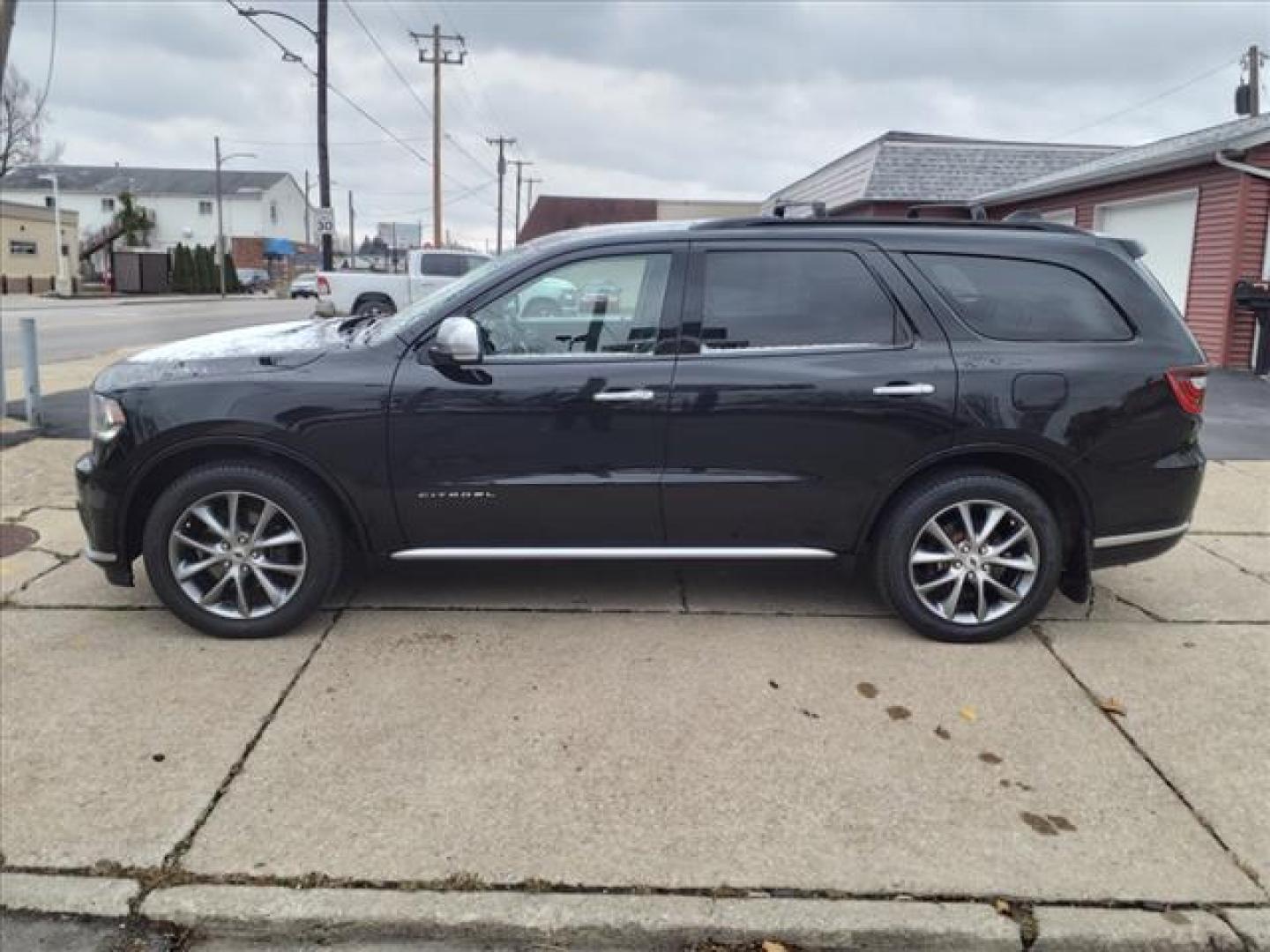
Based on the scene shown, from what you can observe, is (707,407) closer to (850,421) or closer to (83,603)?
(850,421)

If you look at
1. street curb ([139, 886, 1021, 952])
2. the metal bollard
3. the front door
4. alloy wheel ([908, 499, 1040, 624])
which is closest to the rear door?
the front door

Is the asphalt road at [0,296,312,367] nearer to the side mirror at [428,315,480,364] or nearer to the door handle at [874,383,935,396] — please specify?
the side mirror at [428,315,480,364]

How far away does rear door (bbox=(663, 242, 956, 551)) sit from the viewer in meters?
4.22

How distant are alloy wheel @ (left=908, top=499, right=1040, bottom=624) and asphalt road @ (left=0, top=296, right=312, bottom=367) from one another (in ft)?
35.2

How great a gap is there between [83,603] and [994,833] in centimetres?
408

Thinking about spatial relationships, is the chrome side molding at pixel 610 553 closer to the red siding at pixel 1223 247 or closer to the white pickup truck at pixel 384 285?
the red siding at pixel 1223 247

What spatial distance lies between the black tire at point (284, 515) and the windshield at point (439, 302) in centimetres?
75

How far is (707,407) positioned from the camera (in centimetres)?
421

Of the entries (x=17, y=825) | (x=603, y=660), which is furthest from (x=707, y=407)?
(x=17, y=825)

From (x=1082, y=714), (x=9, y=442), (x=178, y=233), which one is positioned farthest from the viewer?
(x=178, y=233)

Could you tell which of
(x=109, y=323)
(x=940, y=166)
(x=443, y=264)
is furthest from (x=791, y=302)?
(x=109, y=323)

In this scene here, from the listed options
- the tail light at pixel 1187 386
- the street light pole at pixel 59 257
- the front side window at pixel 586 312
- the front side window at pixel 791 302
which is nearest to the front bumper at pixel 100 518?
the front side window at pixel 586 312

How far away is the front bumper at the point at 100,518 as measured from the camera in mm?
4258

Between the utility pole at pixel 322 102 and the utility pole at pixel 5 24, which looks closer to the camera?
the utility pole at pixel 5 24
